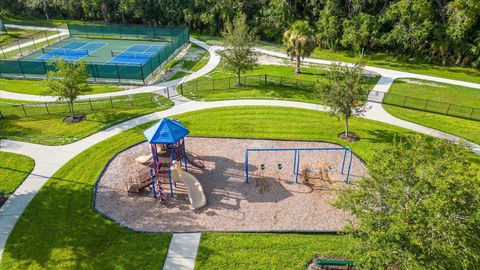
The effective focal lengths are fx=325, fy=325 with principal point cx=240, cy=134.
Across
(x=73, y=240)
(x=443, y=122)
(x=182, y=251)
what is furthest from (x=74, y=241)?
(x=443, y=122)

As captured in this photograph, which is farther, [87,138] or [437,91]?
[437,91]

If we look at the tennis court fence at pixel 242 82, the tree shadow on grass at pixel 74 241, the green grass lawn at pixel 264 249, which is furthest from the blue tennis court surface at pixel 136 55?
the green grass lawn at pixel 264 249

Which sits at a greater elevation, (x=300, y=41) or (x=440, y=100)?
(x=300, y=41)

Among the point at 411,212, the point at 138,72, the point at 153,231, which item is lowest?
the point at 153,231

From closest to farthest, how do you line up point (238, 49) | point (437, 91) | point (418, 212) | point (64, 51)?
point (418, 212) → point (238, 49) → point (437, 91) → point (64, 51)

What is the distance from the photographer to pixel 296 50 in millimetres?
35750

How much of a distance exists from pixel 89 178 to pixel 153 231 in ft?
21.6

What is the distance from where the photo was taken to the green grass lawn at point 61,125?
2448 centimetres

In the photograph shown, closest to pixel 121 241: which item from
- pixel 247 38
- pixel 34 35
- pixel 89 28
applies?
pixel 247 38

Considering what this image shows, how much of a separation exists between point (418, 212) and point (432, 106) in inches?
899

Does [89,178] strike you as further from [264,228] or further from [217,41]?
[217,41]

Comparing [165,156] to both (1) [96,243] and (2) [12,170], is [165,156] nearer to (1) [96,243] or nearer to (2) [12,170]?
(1) [96,243]

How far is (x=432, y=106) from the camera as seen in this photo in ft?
94.8

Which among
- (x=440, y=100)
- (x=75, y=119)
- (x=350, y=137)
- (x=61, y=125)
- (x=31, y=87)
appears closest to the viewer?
(x=350, y=137)
